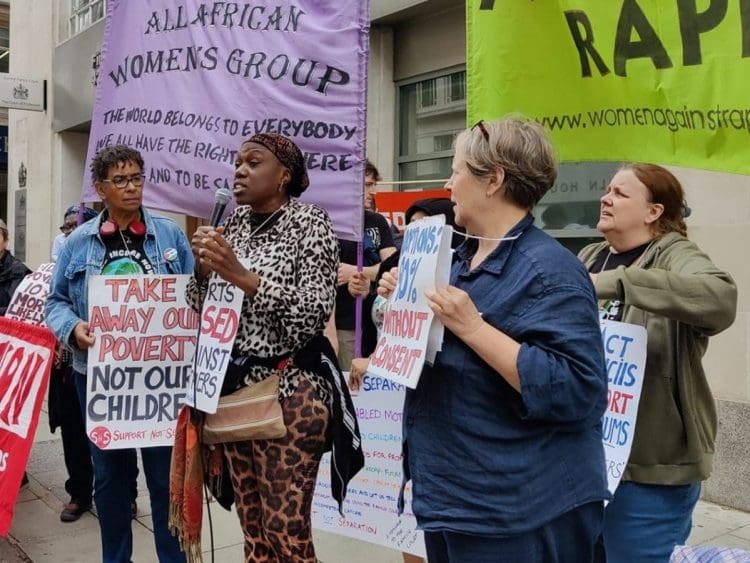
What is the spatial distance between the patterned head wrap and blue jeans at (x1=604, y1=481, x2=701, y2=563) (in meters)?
1.50

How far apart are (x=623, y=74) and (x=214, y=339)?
1.71 metres

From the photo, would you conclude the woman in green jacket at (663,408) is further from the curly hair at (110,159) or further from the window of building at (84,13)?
the window of building at (84,13)

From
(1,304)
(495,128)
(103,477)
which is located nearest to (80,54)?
(1,304)

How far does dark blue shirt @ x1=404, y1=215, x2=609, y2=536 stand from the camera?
1735 millimetres

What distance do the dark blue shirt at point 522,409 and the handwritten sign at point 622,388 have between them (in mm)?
680

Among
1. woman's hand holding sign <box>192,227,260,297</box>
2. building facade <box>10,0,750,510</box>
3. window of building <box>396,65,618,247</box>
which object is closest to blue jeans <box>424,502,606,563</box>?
woman's hand holding sign <box>192,227,260,297</box>

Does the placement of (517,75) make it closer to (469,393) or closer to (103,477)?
(469,393)

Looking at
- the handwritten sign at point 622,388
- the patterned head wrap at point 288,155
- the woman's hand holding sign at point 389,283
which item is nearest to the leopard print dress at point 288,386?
the patterned head wrap at point 288,155

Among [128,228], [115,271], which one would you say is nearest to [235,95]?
[128,228]

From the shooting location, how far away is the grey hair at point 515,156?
6.06 feet

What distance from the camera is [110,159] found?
3.38 meters

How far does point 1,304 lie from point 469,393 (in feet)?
14.2

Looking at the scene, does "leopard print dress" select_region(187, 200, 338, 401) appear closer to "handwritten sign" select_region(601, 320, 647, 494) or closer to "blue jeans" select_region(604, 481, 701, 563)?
"handwritten sign" select_region(601, 320, 647, 494)

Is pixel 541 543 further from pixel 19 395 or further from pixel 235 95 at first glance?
pixel 19 395
